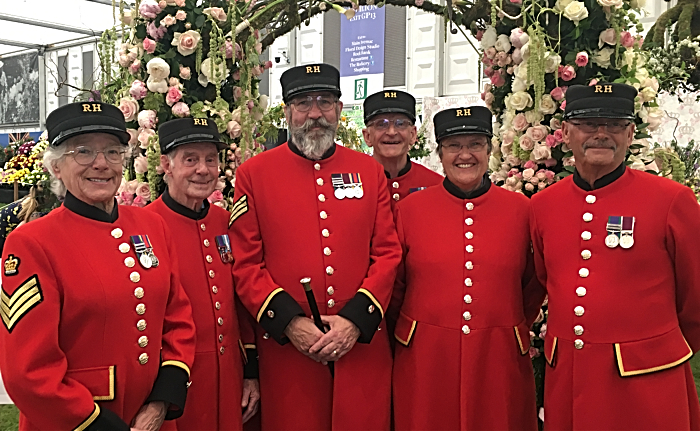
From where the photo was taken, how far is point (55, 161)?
1.82 meters

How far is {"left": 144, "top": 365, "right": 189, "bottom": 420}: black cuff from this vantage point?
1887mm

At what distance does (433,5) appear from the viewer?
3.31m

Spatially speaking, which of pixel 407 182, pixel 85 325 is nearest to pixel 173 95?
pixel 407 182

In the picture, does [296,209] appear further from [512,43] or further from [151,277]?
[512,43]

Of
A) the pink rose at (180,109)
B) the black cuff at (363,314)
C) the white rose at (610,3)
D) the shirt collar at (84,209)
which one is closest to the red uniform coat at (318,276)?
the black cuff at (363,314)

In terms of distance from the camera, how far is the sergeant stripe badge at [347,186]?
2506 millimetres

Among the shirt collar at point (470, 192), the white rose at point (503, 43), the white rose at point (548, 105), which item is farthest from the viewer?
the white rose at point (503, 43)

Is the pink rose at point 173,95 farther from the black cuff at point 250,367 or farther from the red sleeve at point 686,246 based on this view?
the red sleeve at point 686,246

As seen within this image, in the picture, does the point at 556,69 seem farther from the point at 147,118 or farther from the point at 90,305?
the point at 90,305

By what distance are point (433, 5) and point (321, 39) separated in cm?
619

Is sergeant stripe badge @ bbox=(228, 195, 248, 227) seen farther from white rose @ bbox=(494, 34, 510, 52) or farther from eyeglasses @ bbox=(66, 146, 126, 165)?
white rose @ bbox=(494, 34, 510, 52)

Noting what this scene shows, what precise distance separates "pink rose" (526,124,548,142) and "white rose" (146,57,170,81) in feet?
5.83

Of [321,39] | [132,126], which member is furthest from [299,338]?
[321,39]

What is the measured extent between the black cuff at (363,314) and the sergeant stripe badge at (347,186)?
0.40 meters
